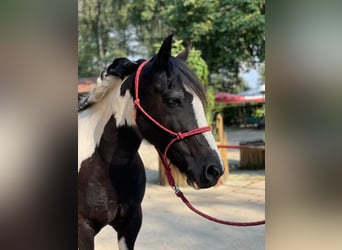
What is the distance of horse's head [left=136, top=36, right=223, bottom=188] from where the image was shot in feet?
4.43

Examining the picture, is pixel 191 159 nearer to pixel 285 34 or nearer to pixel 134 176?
pixel 134 176

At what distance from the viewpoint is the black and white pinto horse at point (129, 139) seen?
4.50 feet

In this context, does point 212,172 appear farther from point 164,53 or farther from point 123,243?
point 123,243

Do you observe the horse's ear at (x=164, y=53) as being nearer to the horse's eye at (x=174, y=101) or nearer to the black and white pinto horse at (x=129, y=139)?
the black and white pinto horse at (x=129, y=139)

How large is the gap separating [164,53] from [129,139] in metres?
0.41

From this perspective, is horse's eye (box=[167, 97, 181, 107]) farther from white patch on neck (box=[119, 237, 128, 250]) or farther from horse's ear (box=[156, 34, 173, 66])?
white patch on neck (box=[119, 237, 128, 250])

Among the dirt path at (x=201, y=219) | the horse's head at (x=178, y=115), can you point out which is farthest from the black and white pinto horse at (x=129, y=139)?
the dirt path at (x=201, y=219)

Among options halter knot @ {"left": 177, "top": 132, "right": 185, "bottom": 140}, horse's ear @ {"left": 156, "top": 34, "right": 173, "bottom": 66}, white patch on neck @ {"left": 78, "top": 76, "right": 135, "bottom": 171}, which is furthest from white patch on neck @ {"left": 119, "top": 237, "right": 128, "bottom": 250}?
horse's ear @ {"left": 156, "top": 34, "right": 173, "bottom": 66}

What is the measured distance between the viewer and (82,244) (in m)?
1.54

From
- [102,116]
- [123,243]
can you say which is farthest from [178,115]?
[123,243]

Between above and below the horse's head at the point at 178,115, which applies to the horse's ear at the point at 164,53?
above

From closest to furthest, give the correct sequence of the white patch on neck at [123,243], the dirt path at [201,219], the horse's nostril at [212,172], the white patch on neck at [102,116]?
1. the horse's nostril at [212,172]
2. the white patch on neck at [102,116]
3. the white patch on neck at [123,243]
4. the dirt path at [201,219]

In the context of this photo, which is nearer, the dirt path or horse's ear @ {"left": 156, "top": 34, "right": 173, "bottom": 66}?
horse's ear @ {"left": 156, "top": 34, "right": 173, "bottom": 66}

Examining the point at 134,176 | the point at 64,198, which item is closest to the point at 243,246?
the point at 134,176
